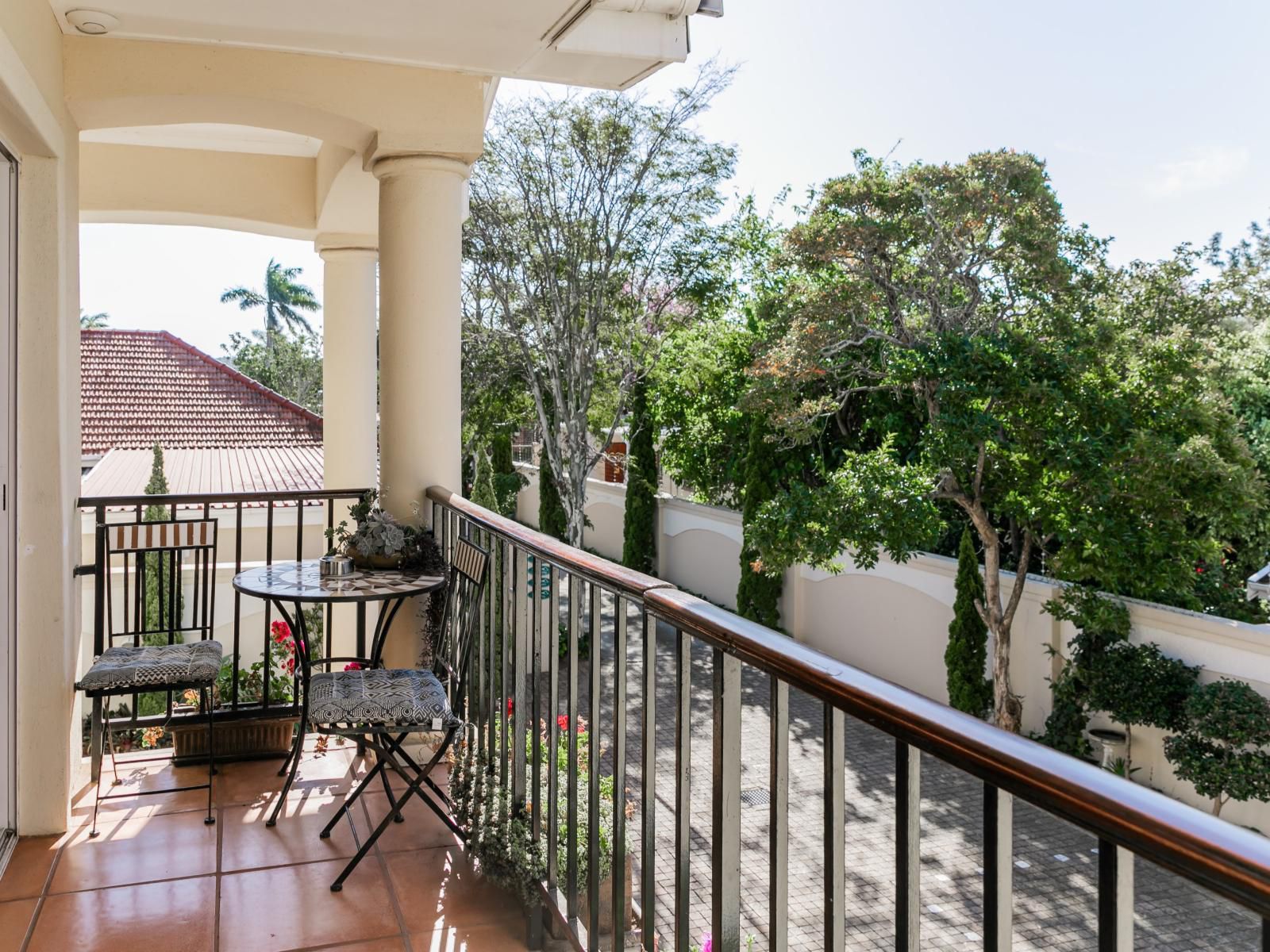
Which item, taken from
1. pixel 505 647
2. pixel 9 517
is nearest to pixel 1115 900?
pixel 505 647

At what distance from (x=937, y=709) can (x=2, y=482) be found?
2.78 meters

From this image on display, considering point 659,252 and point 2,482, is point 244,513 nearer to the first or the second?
point 659,252

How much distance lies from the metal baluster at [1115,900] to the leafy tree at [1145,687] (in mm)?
6137

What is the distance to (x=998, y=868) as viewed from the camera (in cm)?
78

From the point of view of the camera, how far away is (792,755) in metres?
6.84

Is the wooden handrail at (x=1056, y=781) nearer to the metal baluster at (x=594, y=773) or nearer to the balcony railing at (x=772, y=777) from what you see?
the balcony railing at (x=772, y=777)

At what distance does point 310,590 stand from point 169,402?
1229 cm

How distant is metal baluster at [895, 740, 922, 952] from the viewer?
→ 90 cm

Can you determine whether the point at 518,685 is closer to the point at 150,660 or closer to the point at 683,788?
the point at 683,788

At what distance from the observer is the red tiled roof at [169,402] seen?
44.0 ft

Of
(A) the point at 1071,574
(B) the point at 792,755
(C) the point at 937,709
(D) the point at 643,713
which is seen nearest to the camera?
(C) the point at 937,709

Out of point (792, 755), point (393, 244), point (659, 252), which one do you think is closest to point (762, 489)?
point (659, 252)

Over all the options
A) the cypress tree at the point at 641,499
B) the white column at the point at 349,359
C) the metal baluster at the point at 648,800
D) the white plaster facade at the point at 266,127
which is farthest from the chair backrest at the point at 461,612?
the cypress tree at the point at 641,499

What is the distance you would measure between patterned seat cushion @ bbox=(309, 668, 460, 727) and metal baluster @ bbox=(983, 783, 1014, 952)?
6.36 feet
